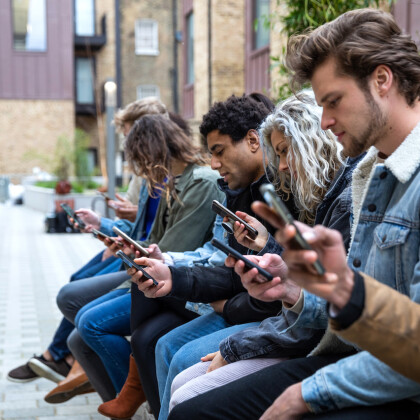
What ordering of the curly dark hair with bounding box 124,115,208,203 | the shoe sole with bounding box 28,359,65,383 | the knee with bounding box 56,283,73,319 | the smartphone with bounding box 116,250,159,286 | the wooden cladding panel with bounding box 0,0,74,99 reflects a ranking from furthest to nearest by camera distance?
the wooden cladding panel with bounding box 0,0,74,99 < the shoe sole with bounding box 28,359,65,383 < the knee with bounding box 56,283,73,319 < the curly dark hair with bounding box 124,115,208,203 < the smartphone with bounding box 116,250,159,286

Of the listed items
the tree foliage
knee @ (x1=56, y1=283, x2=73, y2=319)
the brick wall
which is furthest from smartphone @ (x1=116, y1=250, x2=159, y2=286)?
the brick wall

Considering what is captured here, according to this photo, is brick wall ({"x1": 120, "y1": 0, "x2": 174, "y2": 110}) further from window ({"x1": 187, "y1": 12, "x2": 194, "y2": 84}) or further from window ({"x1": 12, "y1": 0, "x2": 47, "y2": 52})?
window ({"x1": 187, "y1": 12, "x2": 194, "y2": 84})

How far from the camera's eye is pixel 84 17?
33.1 meters

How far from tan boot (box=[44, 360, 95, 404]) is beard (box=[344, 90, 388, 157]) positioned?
2871mm

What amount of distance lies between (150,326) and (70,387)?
1250 mm

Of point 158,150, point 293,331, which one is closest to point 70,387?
point 158,150

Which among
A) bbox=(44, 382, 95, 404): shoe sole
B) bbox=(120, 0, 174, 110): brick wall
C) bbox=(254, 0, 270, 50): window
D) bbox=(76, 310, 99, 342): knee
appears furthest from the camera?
bbox=(120, 0, 174, 110): brick wall

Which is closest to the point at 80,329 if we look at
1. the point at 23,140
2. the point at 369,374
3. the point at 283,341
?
the point at 283,341

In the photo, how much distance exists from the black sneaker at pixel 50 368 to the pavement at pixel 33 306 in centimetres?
15

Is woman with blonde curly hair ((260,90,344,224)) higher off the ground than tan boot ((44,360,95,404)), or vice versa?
woman with blonde curly hair ((260,90,344,224))

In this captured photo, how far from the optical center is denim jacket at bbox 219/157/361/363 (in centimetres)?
220

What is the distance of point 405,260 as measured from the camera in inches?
66.6

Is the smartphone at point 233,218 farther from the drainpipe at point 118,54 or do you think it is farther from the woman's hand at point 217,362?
the drainpipe at point 118,54

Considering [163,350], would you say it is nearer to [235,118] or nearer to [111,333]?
[111,333]
